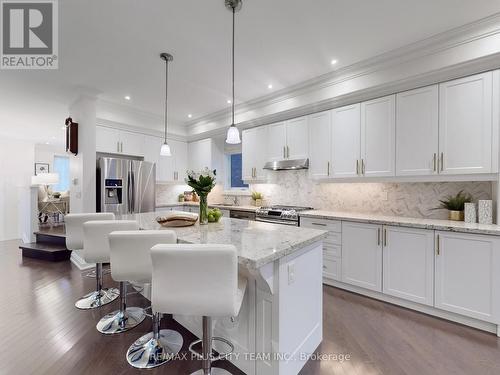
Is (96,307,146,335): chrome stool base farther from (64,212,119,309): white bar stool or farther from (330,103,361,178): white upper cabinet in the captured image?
(330,103,361,178): white upper cabinet

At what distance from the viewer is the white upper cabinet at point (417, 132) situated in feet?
8.34

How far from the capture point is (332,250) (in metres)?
3.04

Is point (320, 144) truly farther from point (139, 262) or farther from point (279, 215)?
point (139, 262)

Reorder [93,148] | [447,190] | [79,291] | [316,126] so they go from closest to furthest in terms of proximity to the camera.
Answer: [447,190] → [79,291] → [316,126] → [93,148]

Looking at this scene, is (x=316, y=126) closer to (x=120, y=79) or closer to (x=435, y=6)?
(x=435, y=6)

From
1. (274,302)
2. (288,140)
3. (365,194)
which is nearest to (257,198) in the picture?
(288,140)

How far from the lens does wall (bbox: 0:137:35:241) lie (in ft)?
19.8

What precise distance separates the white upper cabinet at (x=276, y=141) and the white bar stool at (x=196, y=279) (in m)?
2.96

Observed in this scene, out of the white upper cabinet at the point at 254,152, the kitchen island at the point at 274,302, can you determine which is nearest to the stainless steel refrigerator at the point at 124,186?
the white upper cabinet at the point at 254,152

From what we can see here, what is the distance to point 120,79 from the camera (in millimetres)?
3223

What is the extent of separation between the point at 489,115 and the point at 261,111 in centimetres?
285

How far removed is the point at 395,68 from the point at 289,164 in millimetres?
1816

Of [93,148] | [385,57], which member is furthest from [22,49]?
[385,57]

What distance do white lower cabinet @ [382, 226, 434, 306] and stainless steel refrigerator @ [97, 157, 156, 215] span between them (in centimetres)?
399
